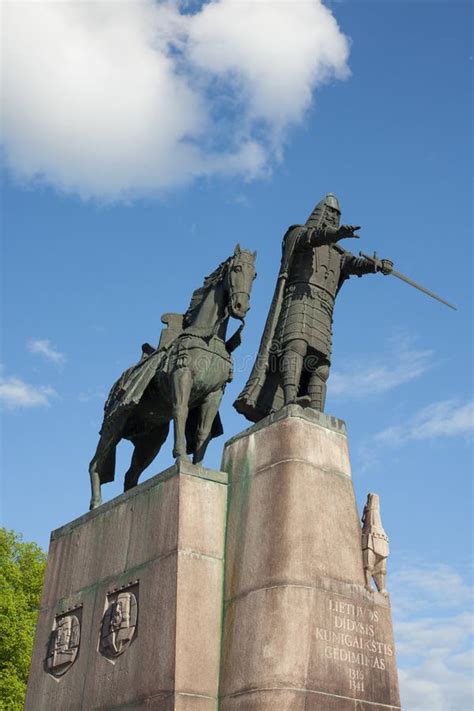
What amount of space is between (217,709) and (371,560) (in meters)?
2.18

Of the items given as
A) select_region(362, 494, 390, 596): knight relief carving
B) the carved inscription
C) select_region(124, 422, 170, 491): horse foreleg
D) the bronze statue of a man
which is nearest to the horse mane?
the bronze statue of a man

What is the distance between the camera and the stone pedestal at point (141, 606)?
30.3ft

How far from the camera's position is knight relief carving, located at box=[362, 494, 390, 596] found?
9.83 m

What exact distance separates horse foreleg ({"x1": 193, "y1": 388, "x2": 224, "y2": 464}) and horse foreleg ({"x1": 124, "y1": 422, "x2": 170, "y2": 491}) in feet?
4.25

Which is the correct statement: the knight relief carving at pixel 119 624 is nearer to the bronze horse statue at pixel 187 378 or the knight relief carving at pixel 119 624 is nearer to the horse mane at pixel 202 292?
the bronze horse statue at pixel 187 378

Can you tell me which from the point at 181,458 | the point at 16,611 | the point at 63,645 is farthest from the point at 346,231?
the point at 16,611

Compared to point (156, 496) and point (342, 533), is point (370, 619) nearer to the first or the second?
point (342, 533)

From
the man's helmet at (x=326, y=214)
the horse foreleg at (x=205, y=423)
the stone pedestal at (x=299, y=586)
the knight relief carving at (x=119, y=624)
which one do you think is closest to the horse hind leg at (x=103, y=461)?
the horse foreleg at (x=205, y=423)

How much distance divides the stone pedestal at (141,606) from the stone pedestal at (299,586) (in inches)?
10.3

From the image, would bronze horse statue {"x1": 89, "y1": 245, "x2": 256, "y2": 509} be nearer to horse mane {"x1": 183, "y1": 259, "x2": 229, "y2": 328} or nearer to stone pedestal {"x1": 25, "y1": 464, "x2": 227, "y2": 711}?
horse mane {"x1": 183, "y1": 259, "x2": 229, "y2": 328}

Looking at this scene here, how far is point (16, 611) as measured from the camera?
82.1 feet

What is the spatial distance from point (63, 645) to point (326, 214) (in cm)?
632

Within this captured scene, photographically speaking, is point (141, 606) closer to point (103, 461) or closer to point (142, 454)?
point (103, 461)

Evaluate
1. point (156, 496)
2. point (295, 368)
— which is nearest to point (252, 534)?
point (156, 496)
